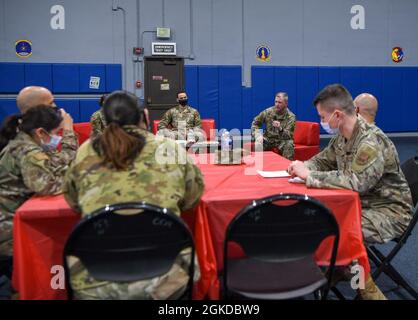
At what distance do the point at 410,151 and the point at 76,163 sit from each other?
856 cm

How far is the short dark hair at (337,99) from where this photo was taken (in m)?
2.36

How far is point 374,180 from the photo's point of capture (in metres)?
2.15

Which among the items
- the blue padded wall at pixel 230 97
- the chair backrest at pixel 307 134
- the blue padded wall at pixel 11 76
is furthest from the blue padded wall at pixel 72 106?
the chair backrest at pixel 307 134

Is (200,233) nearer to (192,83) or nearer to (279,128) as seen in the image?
(279,128)

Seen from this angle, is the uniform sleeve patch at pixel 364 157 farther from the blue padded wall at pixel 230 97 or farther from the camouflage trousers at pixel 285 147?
the blue padded wall at pixel 230 97

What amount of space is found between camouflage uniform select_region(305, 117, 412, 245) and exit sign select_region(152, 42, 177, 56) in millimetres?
7303

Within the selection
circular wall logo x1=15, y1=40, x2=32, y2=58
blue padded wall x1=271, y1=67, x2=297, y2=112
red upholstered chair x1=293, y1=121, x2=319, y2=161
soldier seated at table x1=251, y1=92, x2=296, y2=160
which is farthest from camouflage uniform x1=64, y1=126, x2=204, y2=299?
blue padded wall x1=271, y1=67, x2=297, y2=112

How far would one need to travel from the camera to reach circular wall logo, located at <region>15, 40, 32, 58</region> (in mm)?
8758

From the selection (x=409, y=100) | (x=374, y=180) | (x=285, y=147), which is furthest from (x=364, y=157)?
(x=409, y=100)

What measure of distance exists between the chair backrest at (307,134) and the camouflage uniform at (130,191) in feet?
17.0

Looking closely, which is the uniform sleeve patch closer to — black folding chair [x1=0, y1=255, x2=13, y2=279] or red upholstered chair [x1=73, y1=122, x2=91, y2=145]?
black folding chair [x1=0, y1=255, x2=13, y2=279]

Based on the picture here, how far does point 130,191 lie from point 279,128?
195 inches

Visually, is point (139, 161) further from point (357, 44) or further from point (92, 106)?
point (357, 44)

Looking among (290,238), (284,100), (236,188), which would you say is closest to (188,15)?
(284,100)
